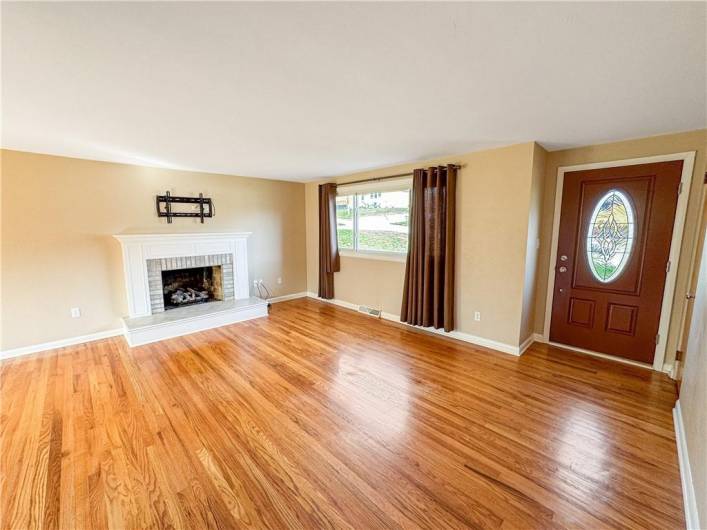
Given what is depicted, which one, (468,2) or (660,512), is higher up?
(468,2)

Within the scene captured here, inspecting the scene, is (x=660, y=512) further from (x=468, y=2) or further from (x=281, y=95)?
(x=281, y=95)

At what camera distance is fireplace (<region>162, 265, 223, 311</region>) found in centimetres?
455

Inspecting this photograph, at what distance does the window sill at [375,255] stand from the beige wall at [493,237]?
3.13ft

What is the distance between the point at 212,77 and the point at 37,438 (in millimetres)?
2704

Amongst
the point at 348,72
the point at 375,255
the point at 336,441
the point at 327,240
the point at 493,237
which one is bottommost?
the point at 336,441

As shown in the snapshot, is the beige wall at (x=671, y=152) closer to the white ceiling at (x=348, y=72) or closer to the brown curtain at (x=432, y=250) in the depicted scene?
the white ceiling at (x=348, y=72)

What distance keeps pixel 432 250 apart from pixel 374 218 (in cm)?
135

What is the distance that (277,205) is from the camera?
17.9 ft

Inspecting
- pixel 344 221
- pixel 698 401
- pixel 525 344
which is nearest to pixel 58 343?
pixel 344 221

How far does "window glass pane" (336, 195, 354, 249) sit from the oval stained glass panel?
11.0ft

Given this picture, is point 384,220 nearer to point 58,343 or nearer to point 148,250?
point 148,250

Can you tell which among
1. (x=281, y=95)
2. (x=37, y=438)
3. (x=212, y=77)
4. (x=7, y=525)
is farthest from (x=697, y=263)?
(x=37, y=438)

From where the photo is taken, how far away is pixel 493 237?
3338mm

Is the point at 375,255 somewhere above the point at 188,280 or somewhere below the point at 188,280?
above
